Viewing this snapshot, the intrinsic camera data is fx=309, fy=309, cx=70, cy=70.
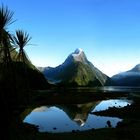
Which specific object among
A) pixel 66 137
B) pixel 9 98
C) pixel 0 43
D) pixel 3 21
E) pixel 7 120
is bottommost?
pixel 66 137

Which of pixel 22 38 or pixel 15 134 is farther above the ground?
pixel 22 38

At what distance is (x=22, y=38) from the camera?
37.2m

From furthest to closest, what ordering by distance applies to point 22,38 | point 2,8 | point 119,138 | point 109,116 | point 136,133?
point 109,116
point 22,38
point 136,133
point 119,138
point 2,8

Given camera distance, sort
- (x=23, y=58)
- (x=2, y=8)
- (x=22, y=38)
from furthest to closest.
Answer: (x=23, y=58)
(x=22, y=38)
(x=2, y=8)

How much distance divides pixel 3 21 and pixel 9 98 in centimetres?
745

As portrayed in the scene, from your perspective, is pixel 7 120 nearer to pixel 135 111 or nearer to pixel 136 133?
pixel 136 133

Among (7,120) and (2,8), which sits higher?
(2,8)

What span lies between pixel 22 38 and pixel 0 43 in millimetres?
14346

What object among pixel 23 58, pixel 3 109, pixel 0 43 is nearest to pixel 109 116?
pixel 23 58

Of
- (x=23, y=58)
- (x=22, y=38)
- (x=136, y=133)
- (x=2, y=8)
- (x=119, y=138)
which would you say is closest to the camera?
(x=2, y=8)

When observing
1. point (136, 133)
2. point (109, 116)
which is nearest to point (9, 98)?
point (136, 133)

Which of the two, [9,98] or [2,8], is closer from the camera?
[9,98]

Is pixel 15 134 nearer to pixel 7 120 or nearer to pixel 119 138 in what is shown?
pixel 7 120

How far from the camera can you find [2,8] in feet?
74.1
